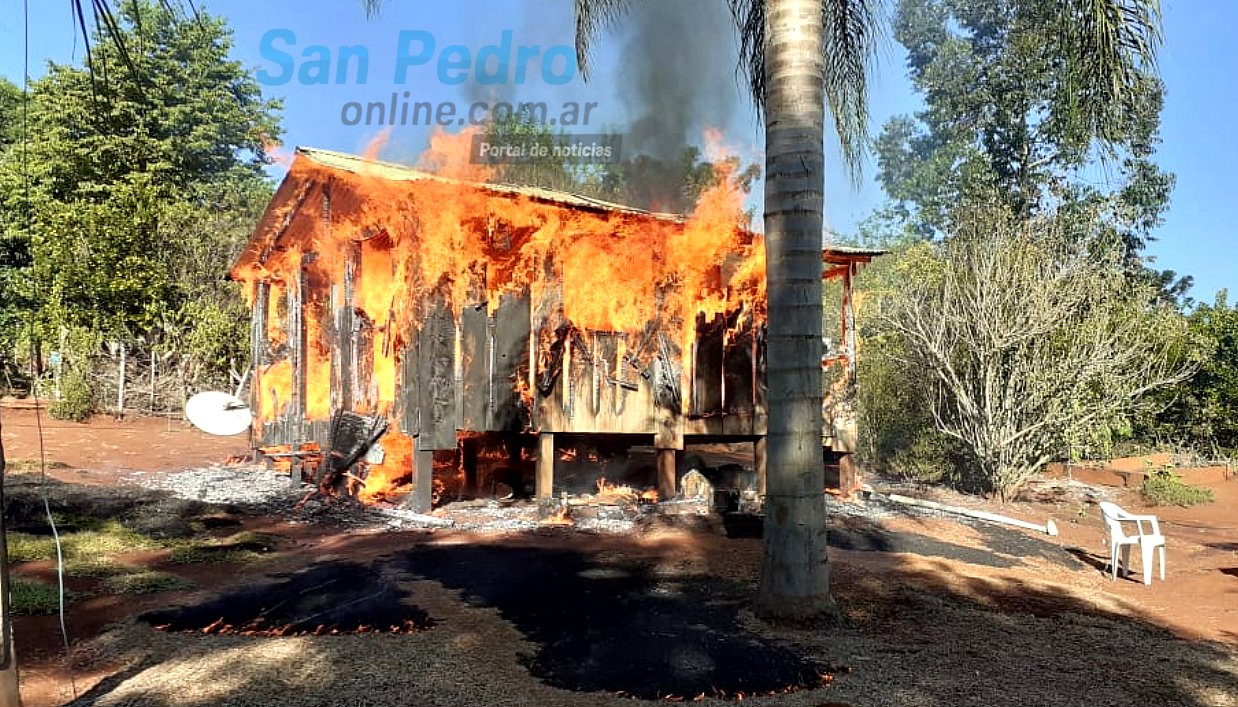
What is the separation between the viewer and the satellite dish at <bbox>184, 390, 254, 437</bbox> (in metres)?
14.6

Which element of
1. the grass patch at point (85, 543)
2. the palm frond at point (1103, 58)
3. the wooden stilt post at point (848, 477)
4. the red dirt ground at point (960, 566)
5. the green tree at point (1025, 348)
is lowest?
the red dirt ground at point (960, 566)

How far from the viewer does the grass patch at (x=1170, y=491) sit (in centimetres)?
1522

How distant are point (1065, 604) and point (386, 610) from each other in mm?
6253

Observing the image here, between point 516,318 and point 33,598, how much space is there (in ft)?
23.2

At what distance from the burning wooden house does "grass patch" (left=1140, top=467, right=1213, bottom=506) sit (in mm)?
6641

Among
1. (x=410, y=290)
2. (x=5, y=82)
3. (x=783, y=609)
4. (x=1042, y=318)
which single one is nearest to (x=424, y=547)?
(x=410, y=290)

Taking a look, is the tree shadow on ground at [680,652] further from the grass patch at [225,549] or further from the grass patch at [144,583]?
the grass patch at [225,549]

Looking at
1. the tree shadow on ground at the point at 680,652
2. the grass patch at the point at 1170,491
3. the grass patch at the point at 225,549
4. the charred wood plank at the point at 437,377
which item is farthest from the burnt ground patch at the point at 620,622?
the grass patch at the point at 1170,491

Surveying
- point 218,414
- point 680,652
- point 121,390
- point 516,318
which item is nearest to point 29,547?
point 218,414

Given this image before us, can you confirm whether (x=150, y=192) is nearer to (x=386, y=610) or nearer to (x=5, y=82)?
(x=5, y=82)

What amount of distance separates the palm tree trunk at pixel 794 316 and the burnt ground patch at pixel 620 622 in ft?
2.24

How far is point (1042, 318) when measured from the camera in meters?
14.7

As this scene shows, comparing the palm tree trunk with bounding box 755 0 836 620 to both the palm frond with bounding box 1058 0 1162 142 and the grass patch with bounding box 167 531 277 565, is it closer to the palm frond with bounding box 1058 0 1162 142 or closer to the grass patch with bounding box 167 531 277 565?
the palm frond with bounding box 1058 0 1162 142

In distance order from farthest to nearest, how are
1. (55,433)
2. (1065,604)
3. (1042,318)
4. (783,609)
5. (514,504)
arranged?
(55,433)
(1042,318)
(514,504)
(1065,604)
(783,609)
